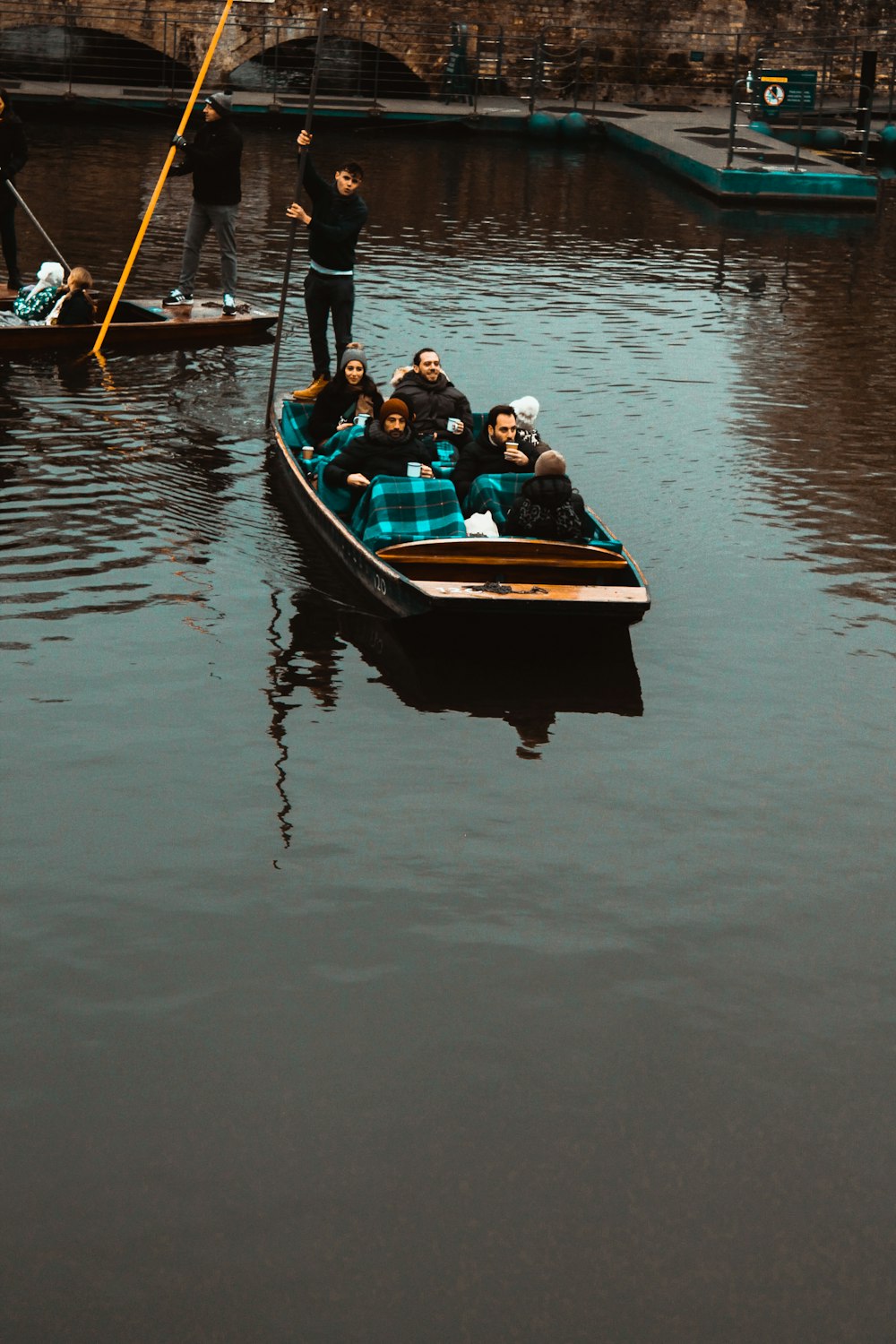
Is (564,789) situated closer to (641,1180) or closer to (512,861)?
(512,861)

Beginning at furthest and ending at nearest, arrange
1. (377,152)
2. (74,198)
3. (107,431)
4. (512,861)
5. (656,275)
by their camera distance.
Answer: (377,152) → (74,198) → (656,275) → (107,431) → (512,861)

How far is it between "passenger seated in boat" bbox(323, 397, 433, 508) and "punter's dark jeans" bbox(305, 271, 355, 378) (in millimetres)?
3317

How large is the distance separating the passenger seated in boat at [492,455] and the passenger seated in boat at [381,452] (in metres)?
0.20

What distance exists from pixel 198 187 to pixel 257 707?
8.59 metres

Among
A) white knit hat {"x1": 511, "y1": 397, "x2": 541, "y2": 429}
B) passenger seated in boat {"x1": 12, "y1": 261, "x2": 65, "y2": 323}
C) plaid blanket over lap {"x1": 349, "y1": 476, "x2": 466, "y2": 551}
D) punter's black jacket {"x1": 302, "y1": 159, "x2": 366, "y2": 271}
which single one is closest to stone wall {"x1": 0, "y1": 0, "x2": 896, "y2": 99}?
passenger seated in boat {"x1": 12, "y1": 261, "x2": 65, "y2": 323}

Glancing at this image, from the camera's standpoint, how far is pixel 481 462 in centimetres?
1018

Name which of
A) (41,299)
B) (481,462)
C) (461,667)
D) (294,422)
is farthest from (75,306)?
(461,667)

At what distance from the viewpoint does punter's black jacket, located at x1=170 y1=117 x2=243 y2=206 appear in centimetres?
1523

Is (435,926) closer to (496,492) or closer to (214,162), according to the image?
(496,492)

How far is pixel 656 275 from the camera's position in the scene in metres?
20.6

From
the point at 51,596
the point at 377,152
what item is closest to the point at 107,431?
the point at 51,596

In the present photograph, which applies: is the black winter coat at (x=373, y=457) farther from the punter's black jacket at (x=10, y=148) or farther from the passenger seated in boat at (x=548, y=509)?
the punter's black jacket at (x=10, y=148)

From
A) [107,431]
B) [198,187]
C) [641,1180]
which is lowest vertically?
[641,1180]

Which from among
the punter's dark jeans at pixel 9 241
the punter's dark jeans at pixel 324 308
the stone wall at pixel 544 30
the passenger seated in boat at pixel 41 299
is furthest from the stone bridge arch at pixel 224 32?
the punter's dark jeans at pixel 324 308
